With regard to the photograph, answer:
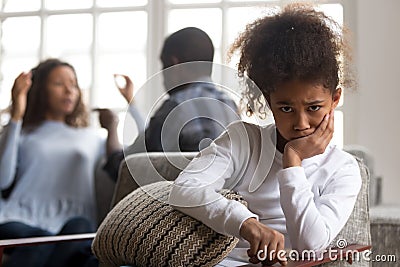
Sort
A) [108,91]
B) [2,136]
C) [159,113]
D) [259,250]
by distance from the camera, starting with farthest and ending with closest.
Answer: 1. [108,91]
2. [2,136]
3. [159,113]
4. [259,250]

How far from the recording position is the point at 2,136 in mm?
2445

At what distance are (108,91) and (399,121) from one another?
4.38 ft

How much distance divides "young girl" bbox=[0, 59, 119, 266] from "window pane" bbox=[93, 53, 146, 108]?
57 cm

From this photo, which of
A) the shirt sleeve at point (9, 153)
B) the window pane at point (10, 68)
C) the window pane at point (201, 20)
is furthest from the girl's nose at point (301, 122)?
the window pane at point (10, 68)

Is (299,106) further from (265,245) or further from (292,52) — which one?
(265,245)

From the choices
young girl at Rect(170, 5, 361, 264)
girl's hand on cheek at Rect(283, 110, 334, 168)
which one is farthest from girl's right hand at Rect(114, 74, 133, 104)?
girl's hand on cheek at Rect(283, 110, 334, 168)

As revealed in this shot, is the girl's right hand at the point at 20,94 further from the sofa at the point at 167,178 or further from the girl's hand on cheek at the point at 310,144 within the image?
the girl's hand on cheek at the point at 310,144

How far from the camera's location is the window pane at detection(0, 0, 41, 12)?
3238mm

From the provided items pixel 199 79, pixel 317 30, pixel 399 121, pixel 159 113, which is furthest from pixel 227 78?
pixel 399 121

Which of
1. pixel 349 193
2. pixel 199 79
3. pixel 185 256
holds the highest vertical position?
pixel 199 79

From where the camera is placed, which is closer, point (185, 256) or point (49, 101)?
point (185, 256)

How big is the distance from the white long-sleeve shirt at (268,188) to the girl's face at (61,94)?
1.32 m

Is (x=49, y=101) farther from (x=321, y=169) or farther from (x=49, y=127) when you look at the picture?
(x=321, y=169)

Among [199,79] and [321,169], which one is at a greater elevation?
[199,79]
